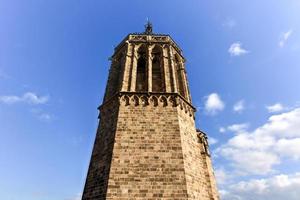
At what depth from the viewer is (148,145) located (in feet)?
36.4

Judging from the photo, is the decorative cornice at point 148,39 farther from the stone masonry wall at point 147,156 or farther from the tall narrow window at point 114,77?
the stone masonry wall at point 147,156

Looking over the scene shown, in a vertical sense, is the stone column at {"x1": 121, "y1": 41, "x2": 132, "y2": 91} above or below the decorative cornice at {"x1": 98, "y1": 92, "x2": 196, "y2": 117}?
above

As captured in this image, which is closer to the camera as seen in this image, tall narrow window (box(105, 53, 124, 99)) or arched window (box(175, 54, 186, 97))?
tall narrow window (box(105, 53, 124, 99))

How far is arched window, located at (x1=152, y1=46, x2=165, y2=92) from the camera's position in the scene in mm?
14809

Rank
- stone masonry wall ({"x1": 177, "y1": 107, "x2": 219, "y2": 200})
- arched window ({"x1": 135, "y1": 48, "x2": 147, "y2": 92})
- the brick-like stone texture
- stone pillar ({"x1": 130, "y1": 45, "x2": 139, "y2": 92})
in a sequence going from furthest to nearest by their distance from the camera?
1. arched window ({"x1": 135, "y1": 48, "x2": 147, "y2": 92})
2. stone pillar ({"x1": 130, "y1": 45, "x2": 139, "y2": 92})
3. stone masonry wall ({"x1": 177, "y1": 107, "x2": 219, "y2": 200})
4. the brick-like stone texture

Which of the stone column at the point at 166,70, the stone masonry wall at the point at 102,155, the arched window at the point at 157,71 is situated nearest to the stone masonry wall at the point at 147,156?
the stone masonry wall at the point at 102,155

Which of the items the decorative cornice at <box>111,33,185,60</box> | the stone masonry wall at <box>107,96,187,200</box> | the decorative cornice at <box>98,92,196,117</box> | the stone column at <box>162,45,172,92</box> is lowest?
the stone masonry wall at <box>107,96,187,200</box>

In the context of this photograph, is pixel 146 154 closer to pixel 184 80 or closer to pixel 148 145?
pixel 148 145

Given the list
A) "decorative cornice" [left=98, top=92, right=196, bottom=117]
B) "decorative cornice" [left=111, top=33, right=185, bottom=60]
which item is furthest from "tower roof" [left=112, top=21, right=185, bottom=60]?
"decorative cornice" [left=98, top=92, right=196, bottom=117]

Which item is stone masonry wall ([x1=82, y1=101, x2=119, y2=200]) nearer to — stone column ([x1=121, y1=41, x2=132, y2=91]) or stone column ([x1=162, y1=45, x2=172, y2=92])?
stone column ([x1=121, y1=41, x2=132, y2=91])

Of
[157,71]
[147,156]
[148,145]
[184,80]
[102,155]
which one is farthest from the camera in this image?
[157,71]

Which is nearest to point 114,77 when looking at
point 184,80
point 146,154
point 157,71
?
point 157,71

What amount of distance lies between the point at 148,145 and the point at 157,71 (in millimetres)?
6468

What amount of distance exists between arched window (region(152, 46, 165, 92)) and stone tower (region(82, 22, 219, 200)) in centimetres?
7
